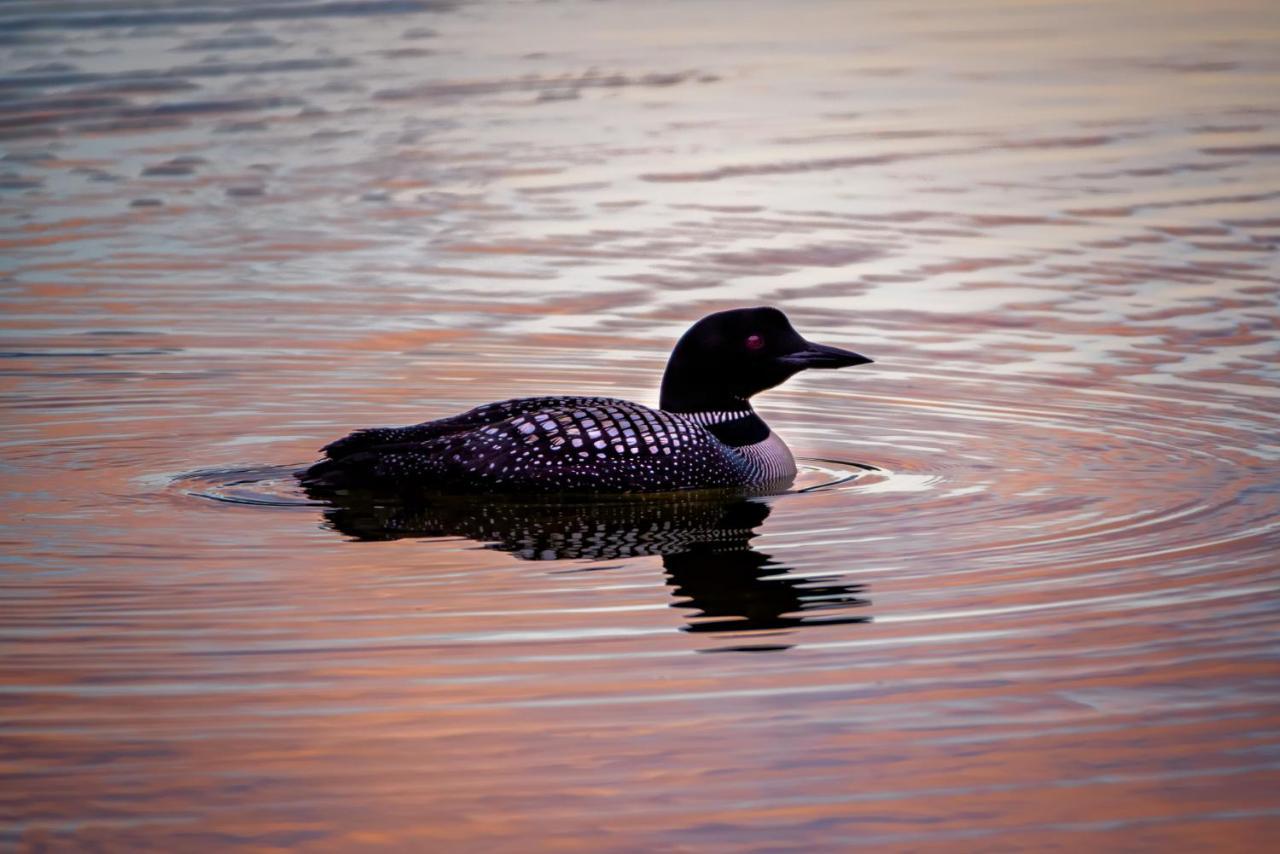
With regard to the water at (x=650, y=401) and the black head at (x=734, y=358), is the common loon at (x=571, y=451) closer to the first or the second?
the black head at (x=734, y=358)

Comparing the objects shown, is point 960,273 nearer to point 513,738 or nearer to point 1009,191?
point 1009,191

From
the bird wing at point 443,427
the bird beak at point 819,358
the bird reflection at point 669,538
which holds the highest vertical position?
the bird beak at point 819,358

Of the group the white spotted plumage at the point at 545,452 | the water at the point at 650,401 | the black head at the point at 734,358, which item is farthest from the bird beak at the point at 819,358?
the white spotted plumage at the point at 545,452

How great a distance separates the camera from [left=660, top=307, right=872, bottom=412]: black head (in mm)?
8305

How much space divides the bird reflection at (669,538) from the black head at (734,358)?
0.52 meters

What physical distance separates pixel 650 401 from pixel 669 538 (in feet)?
6.75

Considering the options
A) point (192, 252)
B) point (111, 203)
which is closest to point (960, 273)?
point (192, 252)

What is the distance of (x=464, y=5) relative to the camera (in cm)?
2108

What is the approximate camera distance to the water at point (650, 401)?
489 cm

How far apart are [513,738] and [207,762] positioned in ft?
2.18

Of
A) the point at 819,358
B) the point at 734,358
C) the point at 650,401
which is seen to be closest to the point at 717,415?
the point at 734,358

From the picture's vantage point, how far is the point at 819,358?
8.32 meters

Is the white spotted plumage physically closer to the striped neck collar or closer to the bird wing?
the bird wing

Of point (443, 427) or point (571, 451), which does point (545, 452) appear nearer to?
point (571, 451)
